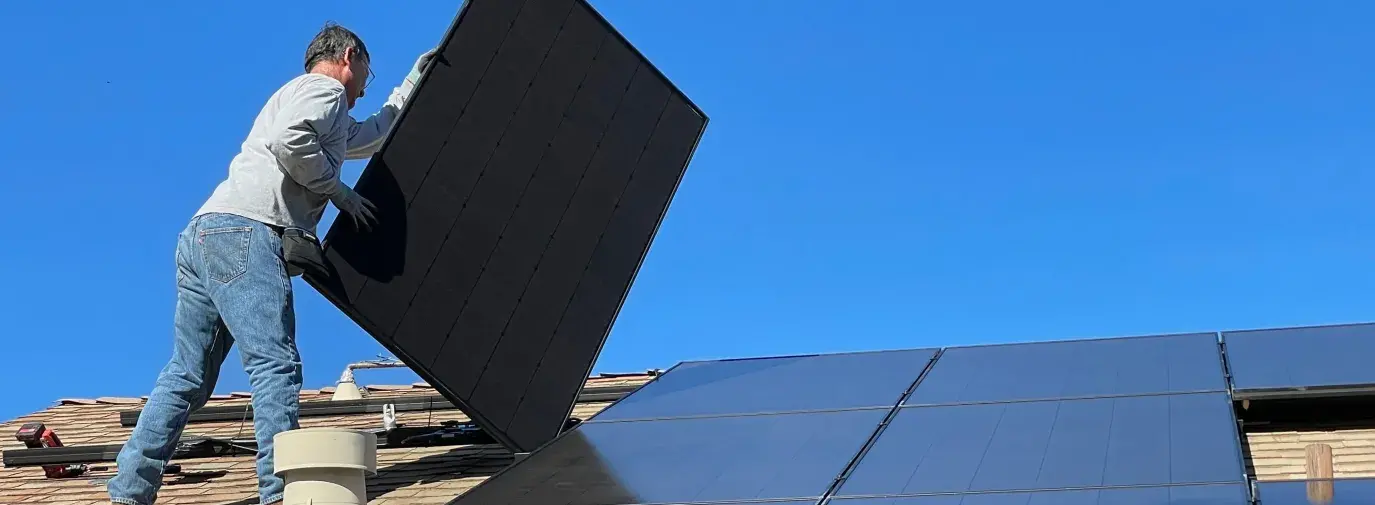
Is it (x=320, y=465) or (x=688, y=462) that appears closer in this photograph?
(x=320, y=465)

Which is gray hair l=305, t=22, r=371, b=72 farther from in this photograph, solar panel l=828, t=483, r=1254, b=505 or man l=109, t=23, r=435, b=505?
solar panel l=828, t=483, r=1254, b=505

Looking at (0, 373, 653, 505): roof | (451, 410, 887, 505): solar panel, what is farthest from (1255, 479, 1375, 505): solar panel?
(0, 373, 653, 505): roof

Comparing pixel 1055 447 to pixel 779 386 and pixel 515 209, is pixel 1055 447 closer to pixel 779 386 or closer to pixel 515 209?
pixel 779 386

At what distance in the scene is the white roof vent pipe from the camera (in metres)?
9.12

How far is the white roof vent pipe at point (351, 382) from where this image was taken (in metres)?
9.12

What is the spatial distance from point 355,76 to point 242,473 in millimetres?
2187

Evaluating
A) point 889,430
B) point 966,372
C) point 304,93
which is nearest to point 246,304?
point 304,93

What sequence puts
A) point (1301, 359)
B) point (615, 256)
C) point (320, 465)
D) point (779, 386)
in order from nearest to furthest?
point (320, 465)
point (1301, 359)
point (615, 256)
point (779, 386)

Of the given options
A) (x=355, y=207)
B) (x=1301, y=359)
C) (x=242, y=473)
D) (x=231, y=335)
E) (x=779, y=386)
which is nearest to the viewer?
(x=355, y=207)

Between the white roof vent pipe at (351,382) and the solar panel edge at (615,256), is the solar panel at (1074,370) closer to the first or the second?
the solar panel edge at (615,256)

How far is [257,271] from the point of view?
518 centimetres

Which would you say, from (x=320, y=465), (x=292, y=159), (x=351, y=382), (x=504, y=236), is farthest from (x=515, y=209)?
(x=351, y=382)

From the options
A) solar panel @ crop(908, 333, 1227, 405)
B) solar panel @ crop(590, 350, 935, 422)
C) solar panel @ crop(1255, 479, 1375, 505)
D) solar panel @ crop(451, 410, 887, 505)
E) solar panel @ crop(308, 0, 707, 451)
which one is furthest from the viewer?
solar panel @ crop(590, 350, 935, 422)

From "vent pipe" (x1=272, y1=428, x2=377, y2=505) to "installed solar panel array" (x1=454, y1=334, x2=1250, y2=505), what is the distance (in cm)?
59
